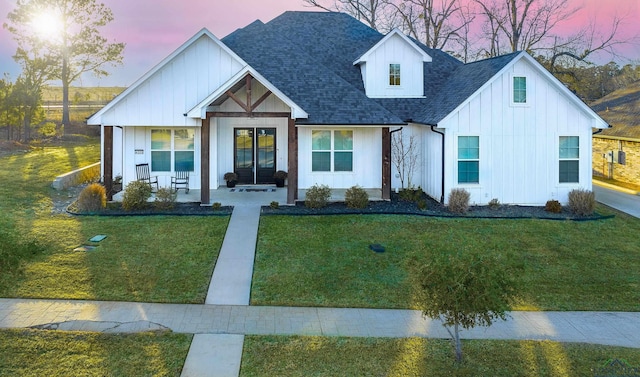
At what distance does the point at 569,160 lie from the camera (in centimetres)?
1827

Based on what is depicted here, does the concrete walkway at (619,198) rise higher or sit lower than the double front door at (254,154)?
lower

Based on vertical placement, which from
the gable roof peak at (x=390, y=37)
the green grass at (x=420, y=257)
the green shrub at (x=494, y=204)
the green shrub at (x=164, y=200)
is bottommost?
the green grass at (x=420, y=257)

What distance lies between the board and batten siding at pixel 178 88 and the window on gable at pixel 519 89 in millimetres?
9692

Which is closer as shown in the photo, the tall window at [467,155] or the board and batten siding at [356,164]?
the tall window at [467,155]

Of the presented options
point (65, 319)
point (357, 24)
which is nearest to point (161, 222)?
point (65, 319)

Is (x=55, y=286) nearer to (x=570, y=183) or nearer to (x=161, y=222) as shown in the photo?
(x=161, y=222)

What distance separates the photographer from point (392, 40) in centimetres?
2184

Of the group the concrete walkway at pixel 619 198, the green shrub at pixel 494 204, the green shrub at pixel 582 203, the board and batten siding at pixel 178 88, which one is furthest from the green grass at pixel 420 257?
the board and batten siding at pixel 178 88

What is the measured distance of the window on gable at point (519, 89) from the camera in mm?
17766

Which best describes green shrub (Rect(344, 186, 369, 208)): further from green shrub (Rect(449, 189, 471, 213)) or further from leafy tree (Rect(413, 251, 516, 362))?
leafy tree (Rect(413, 251, 516, 362))

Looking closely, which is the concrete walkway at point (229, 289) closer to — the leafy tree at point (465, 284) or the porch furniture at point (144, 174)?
the leafy tree at point (465, 284)

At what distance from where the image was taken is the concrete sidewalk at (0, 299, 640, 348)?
8.53 metres

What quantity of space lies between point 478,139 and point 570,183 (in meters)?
3.66

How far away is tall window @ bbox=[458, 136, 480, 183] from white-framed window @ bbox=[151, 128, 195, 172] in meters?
9.87
